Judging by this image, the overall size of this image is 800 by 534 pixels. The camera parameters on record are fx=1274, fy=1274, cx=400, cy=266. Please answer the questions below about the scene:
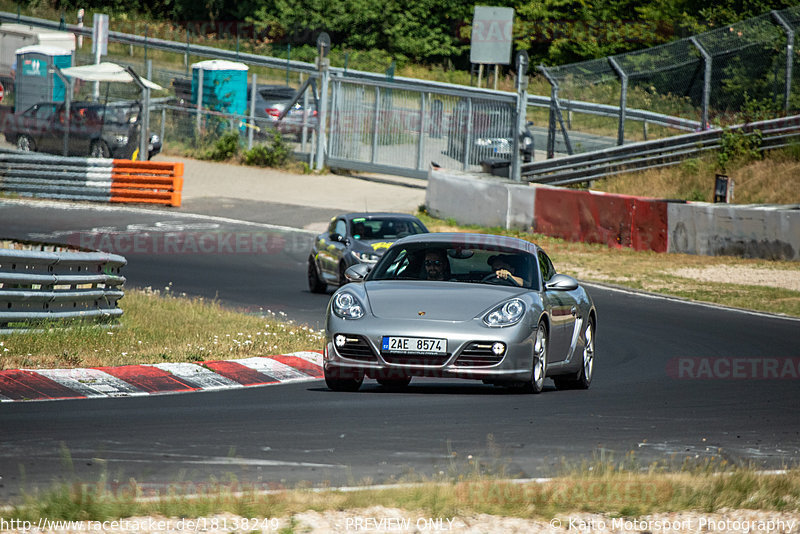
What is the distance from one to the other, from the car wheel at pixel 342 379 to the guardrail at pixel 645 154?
818 inches

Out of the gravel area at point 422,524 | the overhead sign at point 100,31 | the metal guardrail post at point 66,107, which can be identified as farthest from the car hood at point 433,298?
the overhead sign at point 100,31

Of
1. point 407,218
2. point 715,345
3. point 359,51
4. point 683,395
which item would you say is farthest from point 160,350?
point 359,51

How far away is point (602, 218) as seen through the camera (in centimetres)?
2522

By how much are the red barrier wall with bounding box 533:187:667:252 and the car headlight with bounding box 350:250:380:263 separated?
7.61 m

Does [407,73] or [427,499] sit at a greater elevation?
[407,73]

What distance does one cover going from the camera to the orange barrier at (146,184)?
31.6m

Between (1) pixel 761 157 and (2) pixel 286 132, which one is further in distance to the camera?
(2) pixel 286 132

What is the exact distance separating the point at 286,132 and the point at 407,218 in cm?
1930

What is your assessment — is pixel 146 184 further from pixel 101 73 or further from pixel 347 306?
pixel 347 306

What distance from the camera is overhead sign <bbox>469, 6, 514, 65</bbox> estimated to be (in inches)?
1479

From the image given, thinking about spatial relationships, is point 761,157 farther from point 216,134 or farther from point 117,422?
point 117,422

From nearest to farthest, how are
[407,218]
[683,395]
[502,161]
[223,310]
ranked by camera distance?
[683,395] < [223,310] < [407,218] < [502,161]

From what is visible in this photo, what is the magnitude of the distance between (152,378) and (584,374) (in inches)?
147

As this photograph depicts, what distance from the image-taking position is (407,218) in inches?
787
